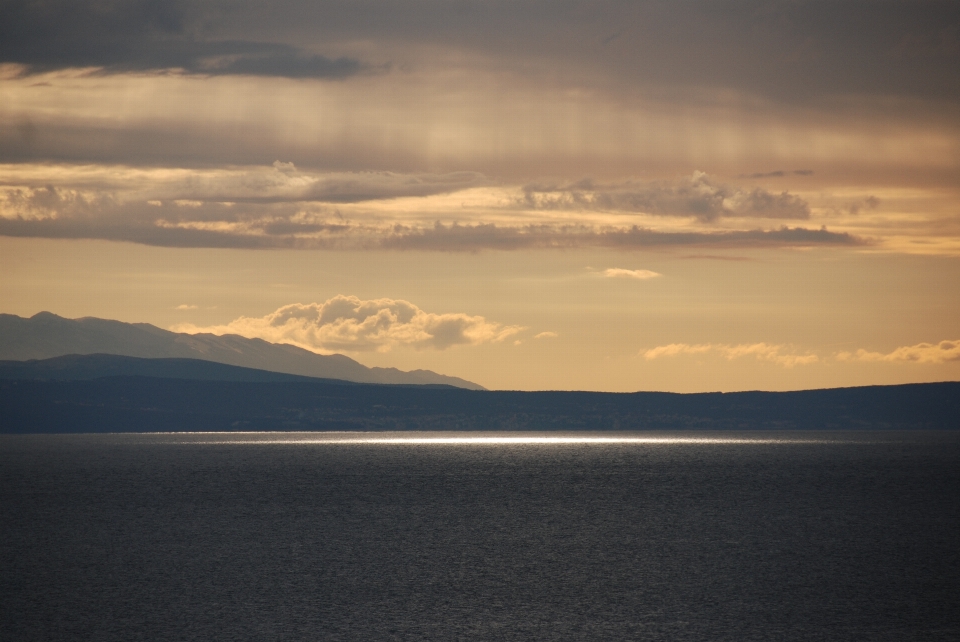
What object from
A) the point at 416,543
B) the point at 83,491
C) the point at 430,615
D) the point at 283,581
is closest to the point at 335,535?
the point at 416,543

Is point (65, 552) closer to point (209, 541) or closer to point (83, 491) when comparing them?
point (209, 541)

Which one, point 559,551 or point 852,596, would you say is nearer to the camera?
point 852,596

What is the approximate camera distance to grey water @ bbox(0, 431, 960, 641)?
35.8 m

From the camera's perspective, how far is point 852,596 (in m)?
41.3

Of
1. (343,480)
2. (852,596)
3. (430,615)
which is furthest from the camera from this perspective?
(343,480)

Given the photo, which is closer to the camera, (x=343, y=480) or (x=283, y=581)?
(x=283, y=581)

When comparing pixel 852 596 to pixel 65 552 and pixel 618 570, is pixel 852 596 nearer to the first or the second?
pixel 618 570

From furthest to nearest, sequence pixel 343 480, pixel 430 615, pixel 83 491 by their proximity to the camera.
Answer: pixel 343 480
pixel 83 491
pixel 430 615

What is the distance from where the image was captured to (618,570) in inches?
1893

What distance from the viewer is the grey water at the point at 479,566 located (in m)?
35.8

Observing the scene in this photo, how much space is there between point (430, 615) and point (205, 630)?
7.36 meters

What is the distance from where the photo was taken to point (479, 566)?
4916 centimetres

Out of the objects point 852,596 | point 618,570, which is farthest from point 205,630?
point 852,596

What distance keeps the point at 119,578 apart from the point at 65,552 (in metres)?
10.5
